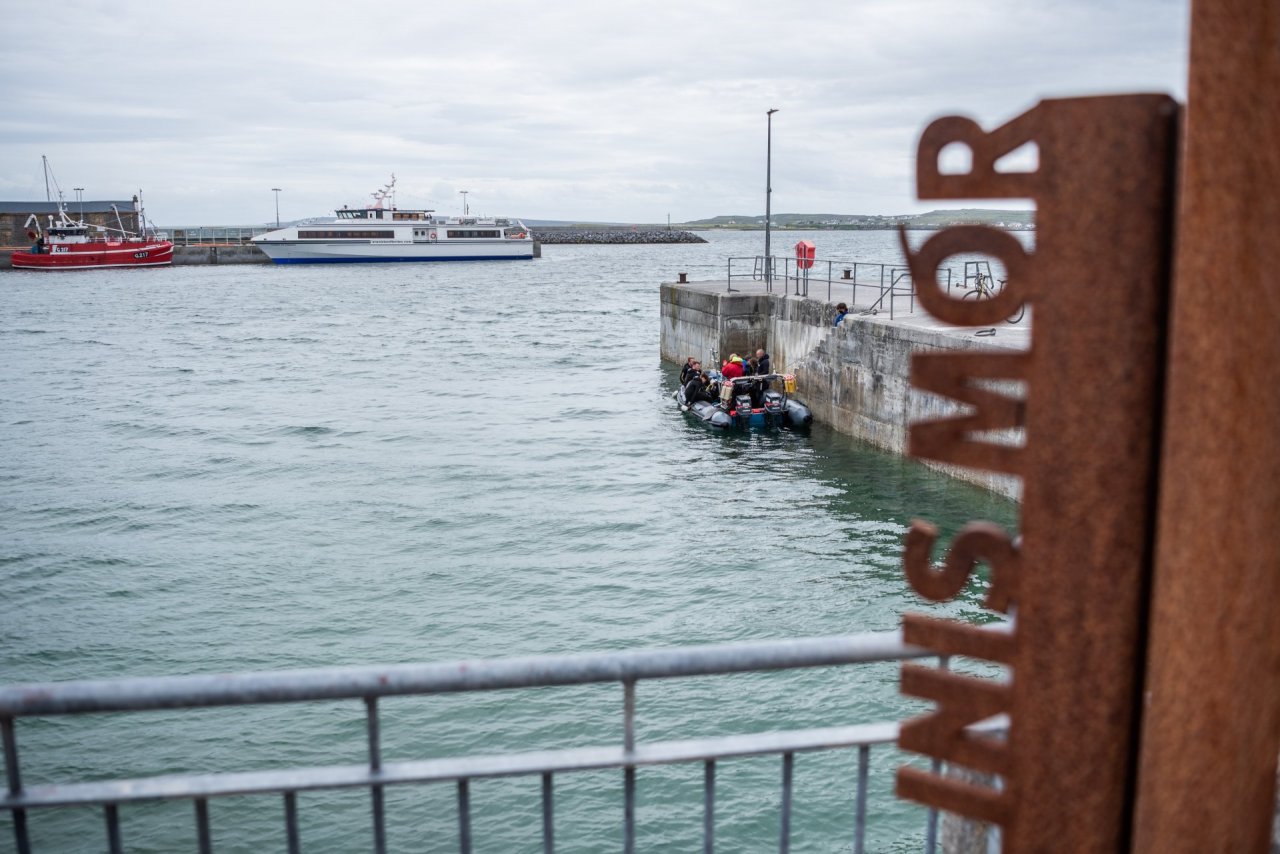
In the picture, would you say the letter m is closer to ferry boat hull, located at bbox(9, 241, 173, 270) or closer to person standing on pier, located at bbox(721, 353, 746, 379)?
person standing on pier, located at bbox(721, 353, 746, 379)

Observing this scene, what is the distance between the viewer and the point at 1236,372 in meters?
1.65

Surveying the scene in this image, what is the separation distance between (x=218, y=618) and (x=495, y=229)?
110 meters

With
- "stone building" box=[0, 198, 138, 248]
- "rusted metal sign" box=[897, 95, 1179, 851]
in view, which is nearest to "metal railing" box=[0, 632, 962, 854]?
"rusted metal sign" box=[897, 95, 1179, 851]

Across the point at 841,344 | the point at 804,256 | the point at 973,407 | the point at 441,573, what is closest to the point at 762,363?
the point at 841,344

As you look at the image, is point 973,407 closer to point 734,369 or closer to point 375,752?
point 375,752

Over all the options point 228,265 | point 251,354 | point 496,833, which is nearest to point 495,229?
point 228,265

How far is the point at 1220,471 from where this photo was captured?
1668 millimetres

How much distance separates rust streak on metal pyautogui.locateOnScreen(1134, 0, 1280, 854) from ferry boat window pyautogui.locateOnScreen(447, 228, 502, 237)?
390 ft

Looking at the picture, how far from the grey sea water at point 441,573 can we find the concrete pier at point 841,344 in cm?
66

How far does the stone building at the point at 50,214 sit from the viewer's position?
13175 cm

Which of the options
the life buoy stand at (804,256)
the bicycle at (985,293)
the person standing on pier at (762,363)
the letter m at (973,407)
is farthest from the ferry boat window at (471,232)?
the letter m at (973,407)

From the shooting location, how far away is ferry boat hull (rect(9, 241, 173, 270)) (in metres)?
108

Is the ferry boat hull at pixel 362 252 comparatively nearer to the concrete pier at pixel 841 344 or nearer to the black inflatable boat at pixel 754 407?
the concrete pier at pixel 841 344

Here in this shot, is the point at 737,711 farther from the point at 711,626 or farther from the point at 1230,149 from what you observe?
the point at 1230,149
